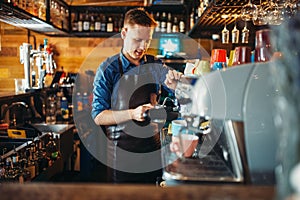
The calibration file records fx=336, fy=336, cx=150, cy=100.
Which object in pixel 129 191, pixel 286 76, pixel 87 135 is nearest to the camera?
pixel 286 76

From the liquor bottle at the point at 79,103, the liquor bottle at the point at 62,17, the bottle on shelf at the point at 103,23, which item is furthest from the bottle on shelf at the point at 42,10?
the liquor bottle at the point at 79,103

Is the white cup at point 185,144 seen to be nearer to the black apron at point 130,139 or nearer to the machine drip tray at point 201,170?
the machine drip tray at point 201,170

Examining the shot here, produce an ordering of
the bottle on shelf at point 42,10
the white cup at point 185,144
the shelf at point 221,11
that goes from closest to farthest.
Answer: the white cup at point 185,144 < the shelf at point 221,11 < the bottle on shelf at point 42,10

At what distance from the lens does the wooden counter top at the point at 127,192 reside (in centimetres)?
71

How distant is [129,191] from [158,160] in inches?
51.2

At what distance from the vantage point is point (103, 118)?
1.90 metres

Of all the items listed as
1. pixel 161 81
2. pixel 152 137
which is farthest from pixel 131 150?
pixel 161 81

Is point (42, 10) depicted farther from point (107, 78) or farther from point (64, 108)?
point (107, 78)

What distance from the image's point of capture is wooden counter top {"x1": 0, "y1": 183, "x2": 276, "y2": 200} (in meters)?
0.71

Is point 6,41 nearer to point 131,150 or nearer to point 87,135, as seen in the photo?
point 87,135

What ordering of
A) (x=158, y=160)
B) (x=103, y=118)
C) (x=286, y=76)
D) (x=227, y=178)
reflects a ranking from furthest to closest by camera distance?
(x=158, y=160) → (x=103, y=118) → (x=227, y=178) → (x=286, y=76)

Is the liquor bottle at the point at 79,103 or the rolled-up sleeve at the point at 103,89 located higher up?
the rolled-up sleeve at the point at 103,89

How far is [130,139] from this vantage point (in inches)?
79.0

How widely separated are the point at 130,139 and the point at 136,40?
587 millimetres
